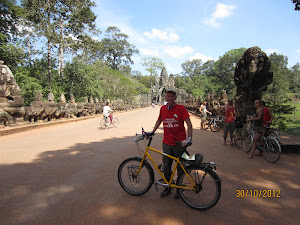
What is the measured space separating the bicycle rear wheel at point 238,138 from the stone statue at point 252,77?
184 centimetres

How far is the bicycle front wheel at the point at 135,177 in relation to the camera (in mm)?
3093

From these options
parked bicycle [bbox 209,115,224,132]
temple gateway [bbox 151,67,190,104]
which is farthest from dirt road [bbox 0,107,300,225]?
temple gateway [bbox 151,67,190,104]

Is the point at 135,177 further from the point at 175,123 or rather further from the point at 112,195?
the point at 175,123

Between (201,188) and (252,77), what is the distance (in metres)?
6.12

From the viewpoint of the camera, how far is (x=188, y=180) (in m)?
2.81

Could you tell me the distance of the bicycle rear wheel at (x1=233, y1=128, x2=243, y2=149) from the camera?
Result: 20.0 ft

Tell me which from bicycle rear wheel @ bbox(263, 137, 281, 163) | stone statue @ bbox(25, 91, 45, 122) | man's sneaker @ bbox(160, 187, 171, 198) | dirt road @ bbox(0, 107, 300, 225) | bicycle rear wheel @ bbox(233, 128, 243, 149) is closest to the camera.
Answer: dirt road @ bbox(0, 107, 300, 225)

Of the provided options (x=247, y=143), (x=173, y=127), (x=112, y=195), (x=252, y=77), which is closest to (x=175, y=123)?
(x=173, y=127)

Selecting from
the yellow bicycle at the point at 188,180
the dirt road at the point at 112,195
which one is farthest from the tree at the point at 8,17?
the yellow bicycle at the point at 188,180

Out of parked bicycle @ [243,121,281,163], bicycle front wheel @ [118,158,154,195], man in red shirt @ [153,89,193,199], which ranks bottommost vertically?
bicycle front wheel @ [118,158,154,195]

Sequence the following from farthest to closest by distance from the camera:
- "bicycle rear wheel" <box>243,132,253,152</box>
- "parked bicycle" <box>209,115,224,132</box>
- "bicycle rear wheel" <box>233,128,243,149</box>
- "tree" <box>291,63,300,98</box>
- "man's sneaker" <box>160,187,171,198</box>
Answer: "tree" <box>291,63,300,98</box>, "parked bicycle" <box>209,115,224,132</box>, "bicycle rear wheel" <box>233,128,243,149</box>, "bicycle rear wheel" <box>243,132,253,152</box>, "man's sneaker" <box>160,187,171,198</box>

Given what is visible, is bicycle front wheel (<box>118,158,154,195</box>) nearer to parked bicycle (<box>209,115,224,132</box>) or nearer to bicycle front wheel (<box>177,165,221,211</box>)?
bicycle front wheel (<box>177,165,221,211</box>)

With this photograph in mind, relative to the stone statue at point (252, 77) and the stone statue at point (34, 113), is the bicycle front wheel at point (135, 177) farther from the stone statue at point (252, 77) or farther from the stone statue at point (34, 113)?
the stone statue at point (34, 113)

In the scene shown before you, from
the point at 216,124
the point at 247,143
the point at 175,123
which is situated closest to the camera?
the point at 175,123
